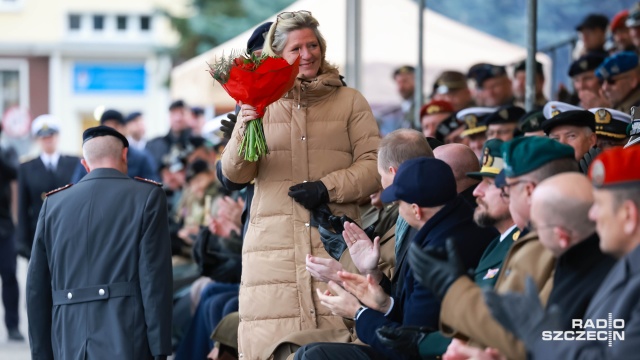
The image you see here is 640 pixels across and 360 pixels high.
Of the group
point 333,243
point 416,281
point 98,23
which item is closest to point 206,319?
point 333,243

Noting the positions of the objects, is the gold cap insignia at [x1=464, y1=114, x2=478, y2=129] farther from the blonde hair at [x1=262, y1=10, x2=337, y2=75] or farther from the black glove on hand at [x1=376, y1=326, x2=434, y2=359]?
the black glove on hand at [x1=376, y1=326, x2=434, y2=359]

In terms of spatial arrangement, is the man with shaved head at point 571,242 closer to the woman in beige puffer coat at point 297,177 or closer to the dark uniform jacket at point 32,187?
the woman in beige puffer coat at point 297,177

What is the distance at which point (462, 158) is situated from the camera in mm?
6051

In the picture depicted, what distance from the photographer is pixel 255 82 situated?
19.2ft

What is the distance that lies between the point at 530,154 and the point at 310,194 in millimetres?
1781

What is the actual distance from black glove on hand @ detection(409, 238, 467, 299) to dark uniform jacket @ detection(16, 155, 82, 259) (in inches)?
354

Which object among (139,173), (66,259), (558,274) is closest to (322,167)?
(66,259)

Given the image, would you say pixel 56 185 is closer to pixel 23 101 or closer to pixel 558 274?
pixel 558 274

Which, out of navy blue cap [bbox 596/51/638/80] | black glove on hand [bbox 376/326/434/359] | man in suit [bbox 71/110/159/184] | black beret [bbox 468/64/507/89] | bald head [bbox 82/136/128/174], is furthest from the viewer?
man in suit [bbox 71/110/159/184]

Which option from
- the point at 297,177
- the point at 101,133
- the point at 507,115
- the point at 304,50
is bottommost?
the point at 297,177

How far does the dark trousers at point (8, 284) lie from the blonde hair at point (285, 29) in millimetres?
7253

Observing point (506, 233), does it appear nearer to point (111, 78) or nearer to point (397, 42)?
point (397, 42)

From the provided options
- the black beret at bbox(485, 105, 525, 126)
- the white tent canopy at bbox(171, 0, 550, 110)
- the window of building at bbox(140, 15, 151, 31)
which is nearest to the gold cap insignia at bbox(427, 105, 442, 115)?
the black beret at bbox(485, 105, 525, 126)

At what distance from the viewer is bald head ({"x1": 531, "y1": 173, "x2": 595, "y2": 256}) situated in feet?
13.0
